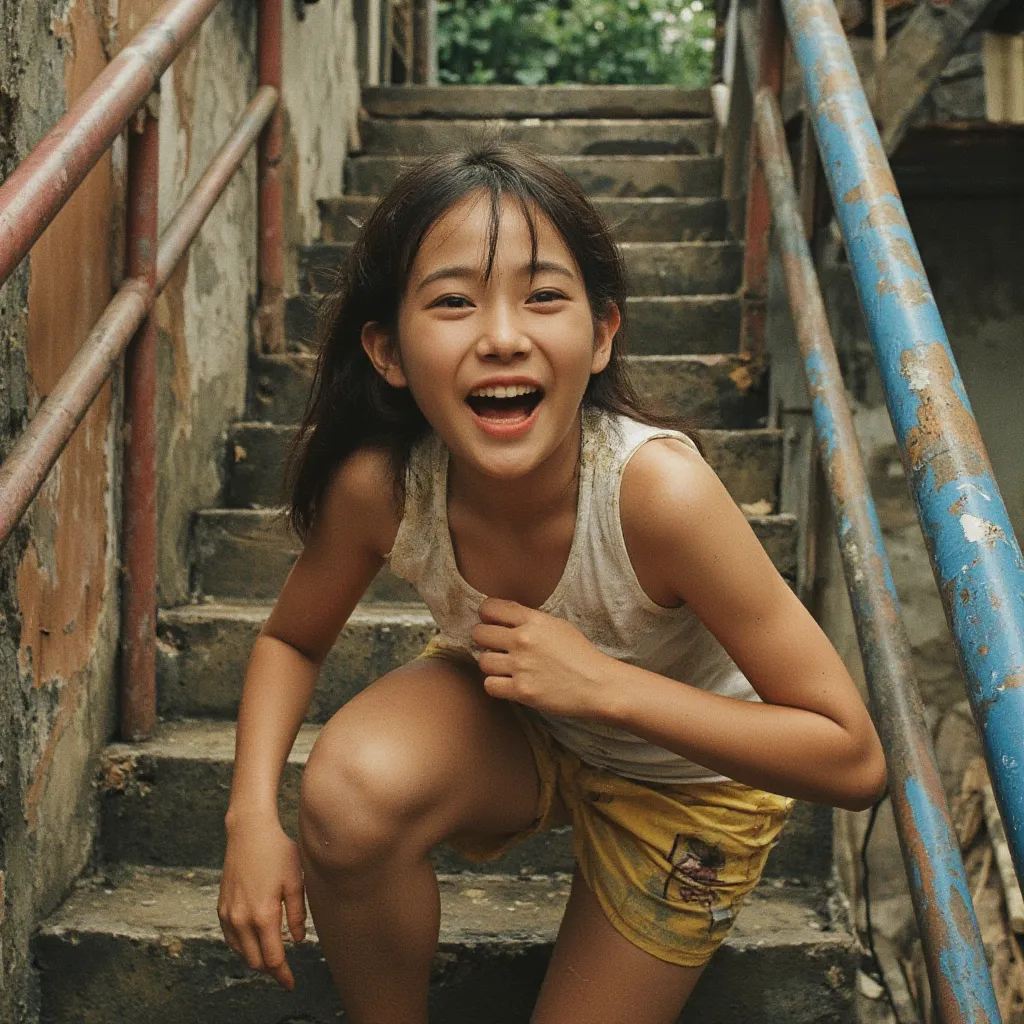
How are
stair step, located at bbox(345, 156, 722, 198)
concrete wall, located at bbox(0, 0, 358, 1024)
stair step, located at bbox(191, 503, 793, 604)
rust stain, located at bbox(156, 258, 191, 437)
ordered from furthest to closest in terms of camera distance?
1. stair step, located at bbox(345, 156, 722, 198)
2. stair step, located at bbox(191, 503, 793, 604)
3. rust stain, located at bbox(156, 258, 191, 437)
4. concrete wall, located at bbox(0, 0, 358, 1024)

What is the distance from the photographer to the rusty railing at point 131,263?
4.34 ft

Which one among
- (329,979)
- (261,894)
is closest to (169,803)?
(329,979)

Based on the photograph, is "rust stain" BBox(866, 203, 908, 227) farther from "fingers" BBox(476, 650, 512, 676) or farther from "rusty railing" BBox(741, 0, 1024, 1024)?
"fingers" BBox(476, 650, 512, 676)

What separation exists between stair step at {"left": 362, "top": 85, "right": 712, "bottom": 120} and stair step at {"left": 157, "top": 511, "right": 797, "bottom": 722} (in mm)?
3227

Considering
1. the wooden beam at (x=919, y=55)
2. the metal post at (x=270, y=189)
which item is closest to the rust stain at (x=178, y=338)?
the metal post at (x=270, y=189)

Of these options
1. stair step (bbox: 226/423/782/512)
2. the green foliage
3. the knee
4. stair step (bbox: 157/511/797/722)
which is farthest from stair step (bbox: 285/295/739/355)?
the green foliage

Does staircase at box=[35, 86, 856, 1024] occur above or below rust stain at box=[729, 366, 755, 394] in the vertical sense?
below

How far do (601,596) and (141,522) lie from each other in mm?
899

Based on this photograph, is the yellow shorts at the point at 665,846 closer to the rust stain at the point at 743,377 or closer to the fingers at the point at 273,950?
the fingers at the point at 273,950

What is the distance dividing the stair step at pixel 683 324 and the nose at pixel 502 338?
1.86 metres

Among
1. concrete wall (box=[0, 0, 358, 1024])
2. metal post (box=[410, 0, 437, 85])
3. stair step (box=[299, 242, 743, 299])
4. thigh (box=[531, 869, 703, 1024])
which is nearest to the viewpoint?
thigh (box=[531, 869, 703, 1024])

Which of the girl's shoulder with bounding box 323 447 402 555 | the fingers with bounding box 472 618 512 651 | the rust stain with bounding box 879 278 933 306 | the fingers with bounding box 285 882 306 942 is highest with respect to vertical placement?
the rust stain with bounding box 879 278 933 306

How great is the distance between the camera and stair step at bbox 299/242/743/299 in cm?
335

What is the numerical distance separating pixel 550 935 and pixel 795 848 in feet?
1.37
